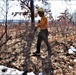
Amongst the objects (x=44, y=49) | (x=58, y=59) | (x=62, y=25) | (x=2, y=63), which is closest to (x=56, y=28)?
(x=62, y=25)

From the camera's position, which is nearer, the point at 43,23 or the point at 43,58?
the point at 43,23

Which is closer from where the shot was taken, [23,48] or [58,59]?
[58,59]

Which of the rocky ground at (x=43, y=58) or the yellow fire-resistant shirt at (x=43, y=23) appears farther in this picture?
the yellow fire-resistant shirt at (x=43, y=23)

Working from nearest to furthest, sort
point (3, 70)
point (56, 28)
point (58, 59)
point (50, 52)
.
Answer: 1. point (3, 70)
2. point (58, 59)
3. point (50, 52)
4. point (56, 28)

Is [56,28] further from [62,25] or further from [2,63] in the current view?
[2,63]

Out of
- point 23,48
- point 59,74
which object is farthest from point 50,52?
point 59,74

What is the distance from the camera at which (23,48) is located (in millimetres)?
9453

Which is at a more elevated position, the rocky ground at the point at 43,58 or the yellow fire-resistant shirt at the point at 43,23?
the yellow fire-resistant shirt at the point at 43,23

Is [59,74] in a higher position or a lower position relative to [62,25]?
lower

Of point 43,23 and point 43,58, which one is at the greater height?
point 43,23

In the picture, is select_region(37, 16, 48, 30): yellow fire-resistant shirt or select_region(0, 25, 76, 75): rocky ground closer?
select_region(0, 25, 76, 75): rocky ground

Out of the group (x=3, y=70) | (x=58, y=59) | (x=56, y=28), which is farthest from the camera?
(x=56, y=28)

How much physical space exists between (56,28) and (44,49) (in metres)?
4.55

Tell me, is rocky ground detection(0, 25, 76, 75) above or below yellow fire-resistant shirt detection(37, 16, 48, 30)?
below
